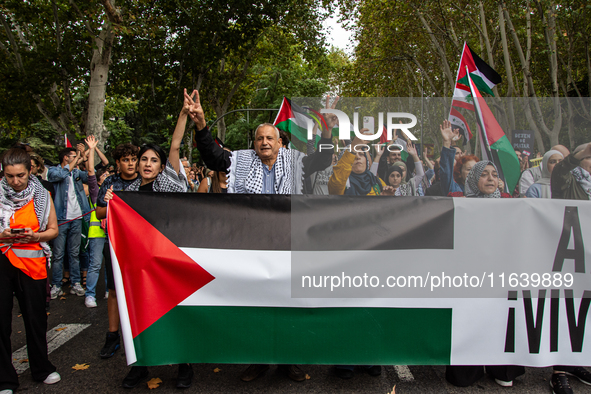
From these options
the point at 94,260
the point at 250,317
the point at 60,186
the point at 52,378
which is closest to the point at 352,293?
the point at 250,317

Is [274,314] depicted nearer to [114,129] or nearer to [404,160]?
[404,160]

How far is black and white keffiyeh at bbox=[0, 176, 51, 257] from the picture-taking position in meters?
3.10

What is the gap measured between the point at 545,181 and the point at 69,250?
567 cm

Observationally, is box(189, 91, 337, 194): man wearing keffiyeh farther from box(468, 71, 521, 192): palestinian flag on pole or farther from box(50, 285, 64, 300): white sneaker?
box(50, 285, 64, 300): white sneaker

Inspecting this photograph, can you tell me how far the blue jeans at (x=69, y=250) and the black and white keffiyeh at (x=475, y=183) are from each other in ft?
16.2

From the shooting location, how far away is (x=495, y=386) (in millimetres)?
3199

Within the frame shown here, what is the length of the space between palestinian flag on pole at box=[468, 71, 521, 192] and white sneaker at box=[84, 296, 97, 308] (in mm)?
4725

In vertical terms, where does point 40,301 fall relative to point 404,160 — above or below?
below

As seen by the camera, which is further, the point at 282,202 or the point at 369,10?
the point at 369,10

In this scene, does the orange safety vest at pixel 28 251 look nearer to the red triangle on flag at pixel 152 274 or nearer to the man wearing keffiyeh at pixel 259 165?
the red triangle on flag at pixel 152 274

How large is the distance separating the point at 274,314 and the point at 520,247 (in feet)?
5.81

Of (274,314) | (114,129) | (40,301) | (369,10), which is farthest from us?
(114,129)

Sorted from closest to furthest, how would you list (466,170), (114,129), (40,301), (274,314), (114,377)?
(274,314) → (40,301) → (114,377) → (466,170) → (114,129)

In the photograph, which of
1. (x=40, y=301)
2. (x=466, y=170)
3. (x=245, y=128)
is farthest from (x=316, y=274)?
(x=245, y=128)
